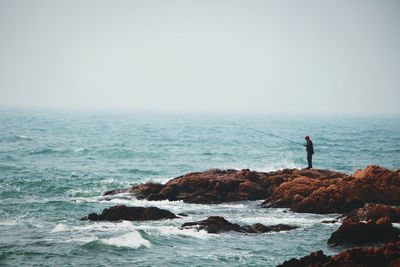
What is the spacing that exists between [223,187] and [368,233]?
1094cm

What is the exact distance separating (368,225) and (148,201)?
13.0 m

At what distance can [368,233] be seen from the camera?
708 inches

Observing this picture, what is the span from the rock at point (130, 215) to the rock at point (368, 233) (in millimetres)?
8027

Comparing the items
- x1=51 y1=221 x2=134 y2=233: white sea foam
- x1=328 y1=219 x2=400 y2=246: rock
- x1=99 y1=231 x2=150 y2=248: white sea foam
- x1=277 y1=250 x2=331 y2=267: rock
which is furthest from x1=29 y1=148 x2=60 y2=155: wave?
x1=277 y1=250 x2=331 y2=267: rock

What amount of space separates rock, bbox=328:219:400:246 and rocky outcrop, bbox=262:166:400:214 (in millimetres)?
5759

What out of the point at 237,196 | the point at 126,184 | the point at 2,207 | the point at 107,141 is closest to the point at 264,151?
the point at 107,141

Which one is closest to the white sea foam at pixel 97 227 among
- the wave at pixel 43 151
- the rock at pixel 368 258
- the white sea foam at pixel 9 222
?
the white sea foam at pixel 9 222

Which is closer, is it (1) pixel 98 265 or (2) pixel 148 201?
(1) pixel 98 265

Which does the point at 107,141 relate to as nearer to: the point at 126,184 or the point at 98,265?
the point at 126,184

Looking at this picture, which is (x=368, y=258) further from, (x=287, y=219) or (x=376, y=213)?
(x=287, y=219)

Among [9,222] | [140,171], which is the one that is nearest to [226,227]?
[9,222]

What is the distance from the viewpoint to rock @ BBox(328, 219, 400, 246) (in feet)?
58.8

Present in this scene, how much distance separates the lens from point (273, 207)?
25312 mm

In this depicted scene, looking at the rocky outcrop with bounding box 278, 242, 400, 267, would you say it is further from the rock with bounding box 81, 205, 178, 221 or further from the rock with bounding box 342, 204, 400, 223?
the rock with bounding box 81, 205, 178, 221
